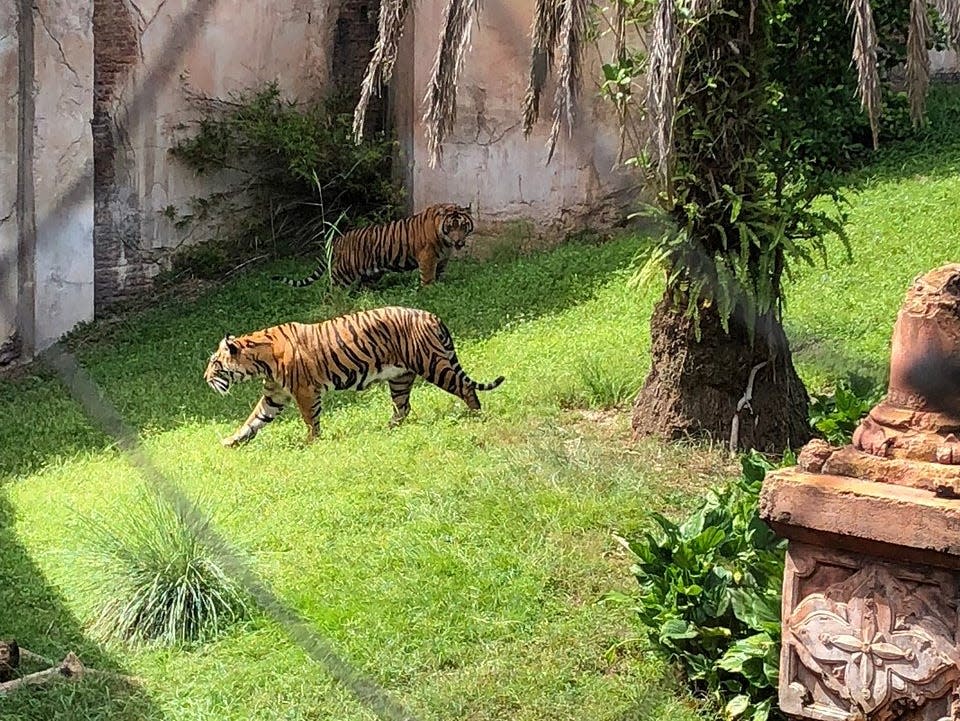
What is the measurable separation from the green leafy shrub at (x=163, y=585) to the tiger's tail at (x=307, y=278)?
5248 millimetres

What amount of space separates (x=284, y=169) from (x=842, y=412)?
20.6ft

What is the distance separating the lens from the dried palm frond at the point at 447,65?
473 centimetres

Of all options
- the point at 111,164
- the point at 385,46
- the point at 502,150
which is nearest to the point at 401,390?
the point at 385,46

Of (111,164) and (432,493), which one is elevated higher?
(111,164)

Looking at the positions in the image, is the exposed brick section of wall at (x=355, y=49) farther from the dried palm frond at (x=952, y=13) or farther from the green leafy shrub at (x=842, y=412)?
the dried palm frond at (x=952, y=13)

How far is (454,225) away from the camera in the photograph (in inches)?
399

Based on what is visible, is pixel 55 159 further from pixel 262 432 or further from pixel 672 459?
pixel 672 459

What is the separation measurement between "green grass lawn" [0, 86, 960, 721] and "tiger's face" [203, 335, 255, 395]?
25 centimetres

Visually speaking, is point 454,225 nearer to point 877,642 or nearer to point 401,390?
point 401,390

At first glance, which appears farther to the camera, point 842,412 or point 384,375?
point 384,375

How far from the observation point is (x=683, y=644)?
13.8ft

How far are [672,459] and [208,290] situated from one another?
219 inches

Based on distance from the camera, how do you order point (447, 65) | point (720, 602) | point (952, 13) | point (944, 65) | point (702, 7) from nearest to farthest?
point (952, 13)
point (720, 602)
point (447, 65)
point (702, 7)
point (944, 65)

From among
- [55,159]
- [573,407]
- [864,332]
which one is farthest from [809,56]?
[55,159]
